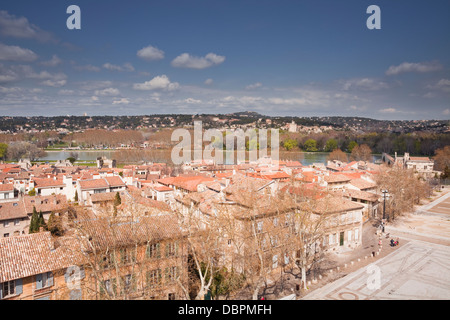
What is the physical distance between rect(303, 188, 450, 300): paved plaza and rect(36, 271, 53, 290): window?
39.5ft

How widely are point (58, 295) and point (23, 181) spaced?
119 ft

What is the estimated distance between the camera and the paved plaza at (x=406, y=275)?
15.7 metres

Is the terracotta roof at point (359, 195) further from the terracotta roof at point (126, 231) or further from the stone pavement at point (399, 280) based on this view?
the terracotta roof at point (126, 231)

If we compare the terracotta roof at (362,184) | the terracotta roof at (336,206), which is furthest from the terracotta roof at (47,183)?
the terracotta roof at (362,184)

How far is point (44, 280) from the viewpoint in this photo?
12.7 metres

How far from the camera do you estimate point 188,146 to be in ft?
365

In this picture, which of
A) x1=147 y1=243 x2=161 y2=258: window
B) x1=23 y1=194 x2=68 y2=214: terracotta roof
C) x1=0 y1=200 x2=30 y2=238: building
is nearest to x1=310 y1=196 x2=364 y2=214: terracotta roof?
x1=147 y1=243 x2=161 y2=258: window

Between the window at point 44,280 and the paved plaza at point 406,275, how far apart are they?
1203 cm

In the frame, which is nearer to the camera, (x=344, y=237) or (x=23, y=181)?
(x=344, y=237)

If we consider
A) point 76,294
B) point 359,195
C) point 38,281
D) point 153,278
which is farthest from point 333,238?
point 38,281
